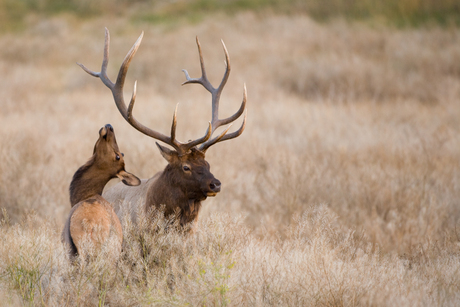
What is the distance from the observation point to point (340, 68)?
48.8 ft

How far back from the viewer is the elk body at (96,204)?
10.4 ft

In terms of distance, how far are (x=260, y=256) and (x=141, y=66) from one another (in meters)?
13.0

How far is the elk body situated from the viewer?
125 inches

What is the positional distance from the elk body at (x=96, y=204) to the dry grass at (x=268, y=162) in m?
0.19

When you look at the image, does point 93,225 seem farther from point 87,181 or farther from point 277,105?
point 277,105

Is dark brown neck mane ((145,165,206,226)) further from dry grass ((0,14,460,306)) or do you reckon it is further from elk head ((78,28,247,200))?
dry grass ((0,14,460,306))

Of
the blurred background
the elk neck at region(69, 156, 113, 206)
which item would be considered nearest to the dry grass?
the blurred background

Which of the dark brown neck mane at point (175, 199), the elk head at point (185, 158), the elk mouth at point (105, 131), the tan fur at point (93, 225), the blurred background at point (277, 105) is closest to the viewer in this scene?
the tan fur at point (93, 225)

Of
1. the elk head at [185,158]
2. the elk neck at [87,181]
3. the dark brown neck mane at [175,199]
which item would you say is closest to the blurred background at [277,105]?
the dark brown neck mane at [175,199]

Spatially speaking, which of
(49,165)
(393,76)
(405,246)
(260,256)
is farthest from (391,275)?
(393,76)

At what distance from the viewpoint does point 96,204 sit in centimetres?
336

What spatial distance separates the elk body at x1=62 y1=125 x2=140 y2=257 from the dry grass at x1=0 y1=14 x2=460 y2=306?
0.62 feet

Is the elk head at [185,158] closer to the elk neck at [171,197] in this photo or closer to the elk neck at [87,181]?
the elk neck at [171,197]

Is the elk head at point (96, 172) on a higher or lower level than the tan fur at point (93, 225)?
higher
